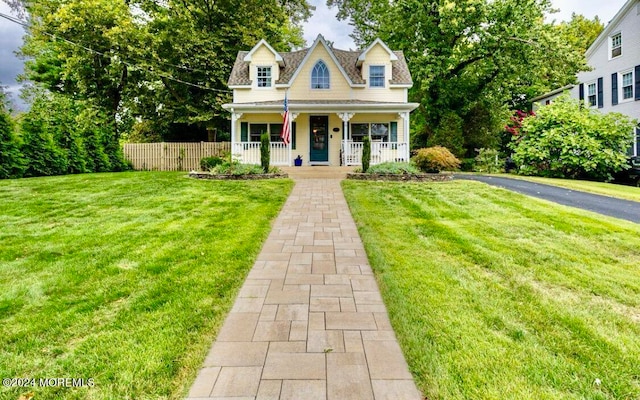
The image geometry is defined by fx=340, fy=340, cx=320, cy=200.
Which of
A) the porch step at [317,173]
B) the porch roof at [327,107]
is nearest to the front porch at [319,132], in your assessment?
the porch roof at [327,107]

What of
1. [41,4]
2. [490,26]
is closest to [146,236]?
[490,26]

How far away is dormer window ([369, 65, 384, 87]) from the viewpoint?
1767 centimetres

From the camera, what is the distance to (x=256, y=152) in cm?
1598

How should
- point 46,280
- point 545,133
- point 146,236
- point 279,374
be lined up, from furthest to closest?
point 545,133 → point 146,236 → point 46,280 → point 279,374

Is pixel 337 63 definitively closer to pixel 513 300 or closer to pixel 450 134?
pixel 450 134

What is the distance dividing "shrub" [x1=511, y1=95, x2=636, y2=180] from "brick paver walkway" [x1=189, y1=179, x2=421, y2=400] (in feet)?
44.3

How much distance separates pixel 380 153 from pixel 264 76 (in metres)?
7.49

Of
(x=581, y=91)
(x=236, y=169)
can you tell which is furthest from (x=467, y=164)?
(x=236, y=169)

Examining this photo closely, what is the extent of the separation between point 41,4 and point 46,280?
23473mm

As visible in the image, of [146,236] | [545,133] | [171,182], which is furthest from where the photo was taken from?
[545,133]

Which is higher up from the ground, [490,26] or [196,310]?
[490,26]

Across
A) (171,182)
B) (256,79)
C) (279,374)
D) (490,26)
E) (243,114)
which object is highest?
(490,26)

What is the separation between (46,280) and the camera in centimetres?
364

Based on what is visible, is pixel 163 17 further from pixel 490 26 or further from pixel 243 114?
pixel 490 26
